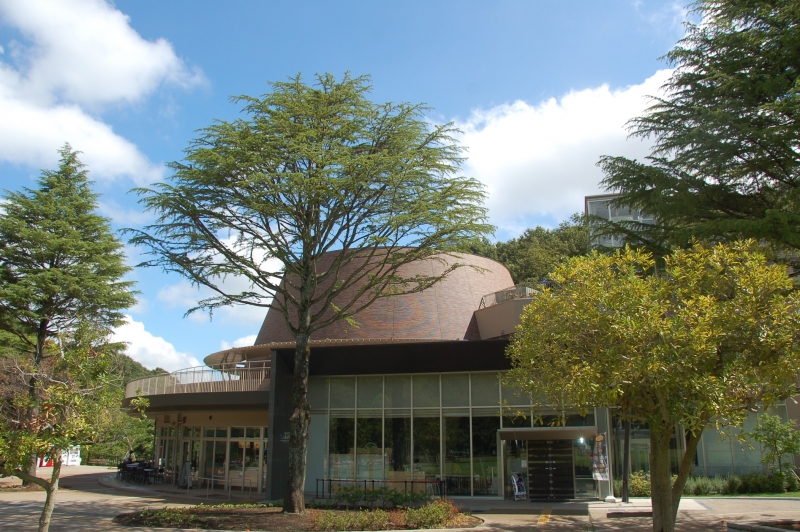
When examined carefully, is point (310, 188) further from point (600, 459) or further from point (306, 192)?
point (600, 459)

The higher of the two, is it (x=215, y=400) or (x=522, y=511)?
(x=215, y=400)

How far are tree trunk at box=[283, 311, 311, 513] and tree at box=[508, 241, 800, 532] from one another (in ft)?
27.5

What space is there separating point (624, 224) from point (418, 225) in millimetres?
6139

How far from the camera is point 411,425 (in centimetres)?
2464

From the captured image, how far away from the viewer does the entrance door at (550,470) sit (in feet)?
73.4

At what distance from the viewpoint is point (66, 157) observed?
31.2 meters

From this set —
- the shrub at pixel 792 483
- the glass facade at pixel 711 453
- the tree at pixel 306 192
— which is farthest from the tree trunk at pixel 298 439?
the shrub at pixel 792 483

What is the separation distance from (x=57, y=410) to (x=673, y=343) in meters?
11.2

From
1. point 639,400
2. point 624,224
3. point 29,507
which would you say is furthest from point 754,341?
point 29,507

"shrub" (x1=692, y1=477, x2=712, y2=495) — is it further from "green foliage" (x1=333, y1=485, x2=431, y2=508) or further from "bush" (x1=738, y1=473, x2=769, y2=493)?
"green foliage" (x1=333, y1=485, x2=431, y2=508)

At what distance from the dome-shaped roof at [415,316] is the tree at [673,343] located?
1695 cm

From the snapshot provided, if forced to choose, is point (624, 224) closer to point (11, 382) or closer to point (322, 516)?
point (322, 516)

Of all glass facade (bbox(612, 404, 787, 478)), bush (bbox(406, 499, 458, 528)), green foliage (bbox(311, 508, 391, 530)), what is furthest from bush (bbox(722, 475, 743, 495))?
green foliage (bbox(311, 508, 391, 530))

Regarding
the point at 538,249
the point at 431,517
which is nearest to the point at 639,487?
the point at 431,517
